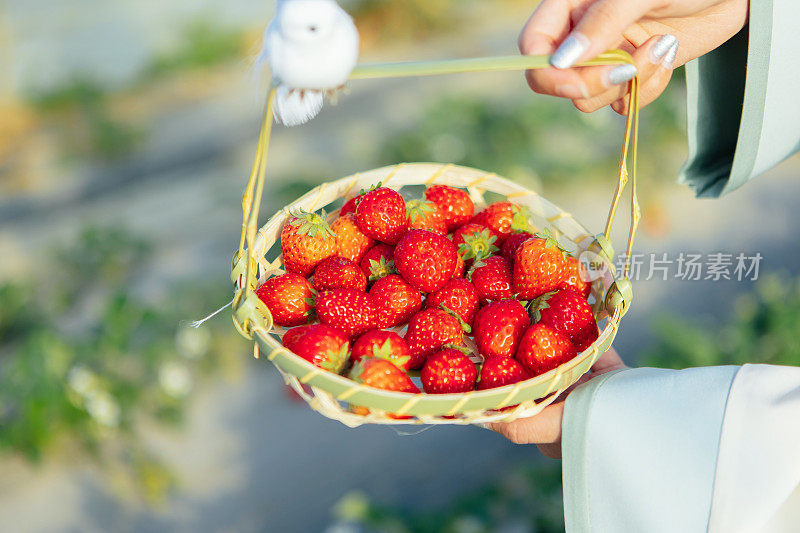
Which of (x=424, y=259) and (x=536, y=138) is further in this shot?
(x=536, y=138)

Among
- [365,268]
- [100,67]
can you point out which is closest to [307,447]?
[365,268]

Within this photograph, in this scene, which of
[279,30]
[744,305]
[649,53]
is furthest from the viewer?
[744,305]

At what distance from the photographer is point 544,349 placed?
1.30m

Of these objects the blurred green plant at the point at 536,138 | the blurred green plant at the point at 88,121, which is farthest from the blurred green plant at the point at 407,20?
the blurred green plant at the point at 88,121

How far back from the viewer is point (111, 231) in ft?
10.6

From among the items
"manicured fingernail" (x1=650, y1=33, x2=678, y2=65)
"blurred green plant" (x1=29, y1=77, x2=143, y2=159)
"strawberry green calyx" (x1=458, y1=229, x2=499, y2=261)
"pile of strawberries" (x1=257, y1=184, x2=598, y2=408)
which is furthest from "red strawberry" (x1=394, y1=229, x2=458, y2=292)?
"blurred green plant" (x1=29, y1=77, x2=143, y2=159)

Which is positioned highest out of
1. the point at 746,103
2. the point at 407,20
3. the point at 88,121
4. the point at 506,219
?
the point at 746,103

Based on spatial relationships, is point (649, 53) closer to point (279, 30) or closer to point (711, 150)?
point (711, 150)

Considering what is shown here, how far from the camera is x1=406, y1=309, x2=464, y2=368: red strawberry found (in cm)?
135

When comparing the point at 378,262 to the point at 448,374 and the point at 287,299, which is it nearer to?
the point at 287,299

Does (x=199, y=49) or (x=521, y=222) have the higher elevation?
(x=521, y=222)

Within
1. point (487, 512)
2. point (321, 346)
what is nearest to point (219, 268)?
point (487, 512)

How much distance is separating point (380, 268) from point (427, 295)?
134 millimetres

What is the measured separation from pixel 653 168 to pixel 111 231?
272 centimetres
